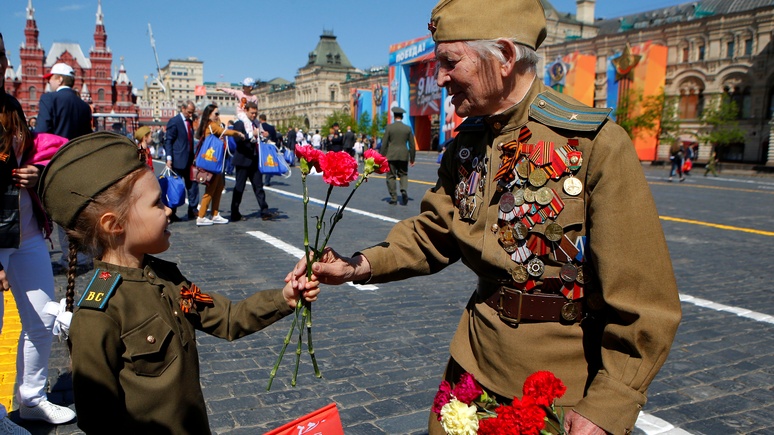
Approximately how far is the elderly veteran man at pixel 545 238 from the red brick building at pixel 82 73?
3790 inches

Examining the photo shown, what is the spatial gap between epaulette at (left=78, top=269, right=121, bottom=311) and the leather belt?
3.99 ft

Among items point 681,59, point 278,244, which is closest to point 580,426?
point 278,244

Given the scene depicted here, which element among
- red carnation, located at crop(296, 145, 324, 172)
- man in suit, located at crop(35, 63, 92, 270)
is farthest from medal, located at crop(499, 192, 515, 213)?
man in suit, located at crop(35, 63, 92, 270)

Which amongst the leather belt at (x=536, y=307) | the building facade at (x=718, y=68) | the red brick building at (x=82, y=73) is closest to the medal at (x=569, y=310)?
the leather belt at (x=536, y=307)

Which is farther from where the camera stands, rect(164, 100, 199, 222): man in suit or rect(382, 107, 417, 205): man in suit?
rect(382, 107, 417, 205): man in suit

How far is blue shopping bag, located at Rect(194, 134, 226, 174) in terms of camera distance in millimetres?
10047

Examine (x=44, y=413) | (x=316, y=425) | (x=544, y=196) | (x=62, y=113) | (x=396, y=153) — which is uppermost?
(x=62, y=113)

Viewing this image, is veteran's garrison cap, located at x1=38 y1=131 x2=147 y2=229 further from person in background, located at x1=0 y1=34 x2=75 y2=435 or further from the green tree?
the green tree

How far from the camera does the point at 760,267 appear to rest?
24.7ft

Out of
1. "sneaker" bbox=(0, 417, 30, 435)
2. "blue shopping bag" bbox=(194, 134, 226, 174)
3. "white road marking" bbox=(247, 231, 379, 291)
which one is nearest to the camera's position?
"sneaker" bbox=(0, 417, 30, 435)

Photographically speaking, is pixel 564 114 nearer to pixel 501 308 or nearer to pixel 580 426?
pixel 501 308

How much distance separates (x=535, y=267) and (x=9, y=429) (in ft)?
9.15

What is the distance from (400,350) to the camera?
4.60 meters

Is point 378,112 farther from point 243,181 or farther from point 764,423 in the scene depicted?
point 764,423
